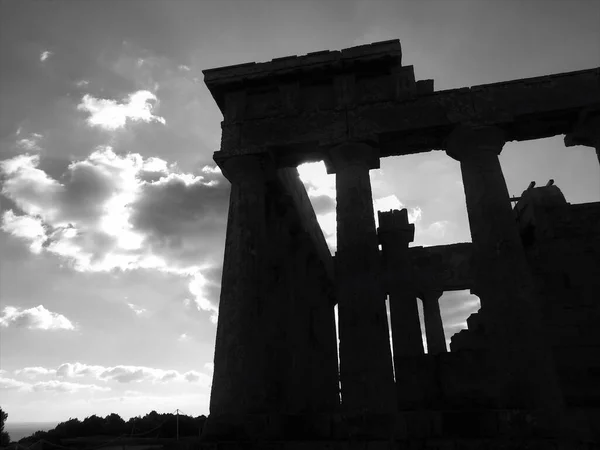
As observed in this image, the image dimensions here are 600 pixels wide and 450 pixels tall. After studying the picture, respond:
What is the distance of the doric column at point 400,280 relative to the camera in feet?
55.8

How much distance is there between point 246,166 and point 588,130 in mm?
8520

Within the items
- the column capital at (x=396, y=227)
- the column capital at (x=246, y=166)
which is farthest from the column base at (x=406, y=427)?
the column capital at (x=396, y=227)

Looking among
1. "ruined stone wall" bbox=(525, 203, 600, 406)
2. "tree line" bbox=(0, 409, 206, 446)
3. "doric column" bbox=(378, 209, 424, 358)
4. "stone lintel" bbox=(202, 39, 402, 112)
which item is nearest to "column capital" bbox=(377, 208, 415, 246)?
"doric column" bbox=(378, 209, 424, 358)

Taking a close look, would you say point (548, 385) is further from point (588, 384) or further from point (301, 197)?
point (301, 197)

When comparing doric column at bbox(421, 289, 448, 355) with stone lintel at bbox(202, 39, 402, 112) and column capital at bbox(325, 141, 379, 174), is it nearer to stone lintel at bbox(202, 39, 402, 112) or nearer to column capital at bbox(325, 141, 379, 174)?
column capital at bbox(325, 141, 379, 174)

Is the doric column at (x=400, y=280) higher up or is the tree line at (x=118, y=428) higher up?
the doric column at (x=400, y=280)

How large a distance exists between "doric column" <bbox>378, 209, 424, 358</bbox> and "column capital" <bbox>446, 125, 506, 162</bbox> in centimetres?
718

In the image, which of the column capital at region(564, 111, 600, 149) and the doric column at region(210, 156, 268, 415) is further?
the column capital at region(564, 111, 600, 149)

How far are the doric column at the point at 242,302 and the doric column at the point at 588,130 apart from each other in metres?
7.98

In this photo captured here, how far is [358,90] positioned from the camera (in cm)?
1172

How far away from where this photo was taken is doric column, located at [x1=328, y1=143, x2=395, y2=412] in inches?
335

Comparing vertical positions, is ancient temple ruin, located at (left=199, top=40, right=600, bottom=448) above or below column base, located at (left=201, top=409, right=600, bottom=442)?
above

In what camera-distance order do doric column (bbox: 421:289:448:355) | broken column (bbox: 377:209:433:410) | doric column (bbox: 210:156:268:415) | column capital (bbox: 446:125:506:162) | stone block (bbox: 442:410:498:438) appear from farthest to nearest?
doric column (bbox: 421:289:448:355), broken column (bbox: 377:209:433:410), column capital (bbox: 446:125:506:162), doric column (bbox: 210:156:268:415), stone block (bbox: 442:410:498:438)

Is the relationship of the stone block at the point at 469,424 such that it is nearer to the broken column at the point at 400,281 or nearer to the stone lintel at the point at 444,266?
the broken column at the point at 400,281
